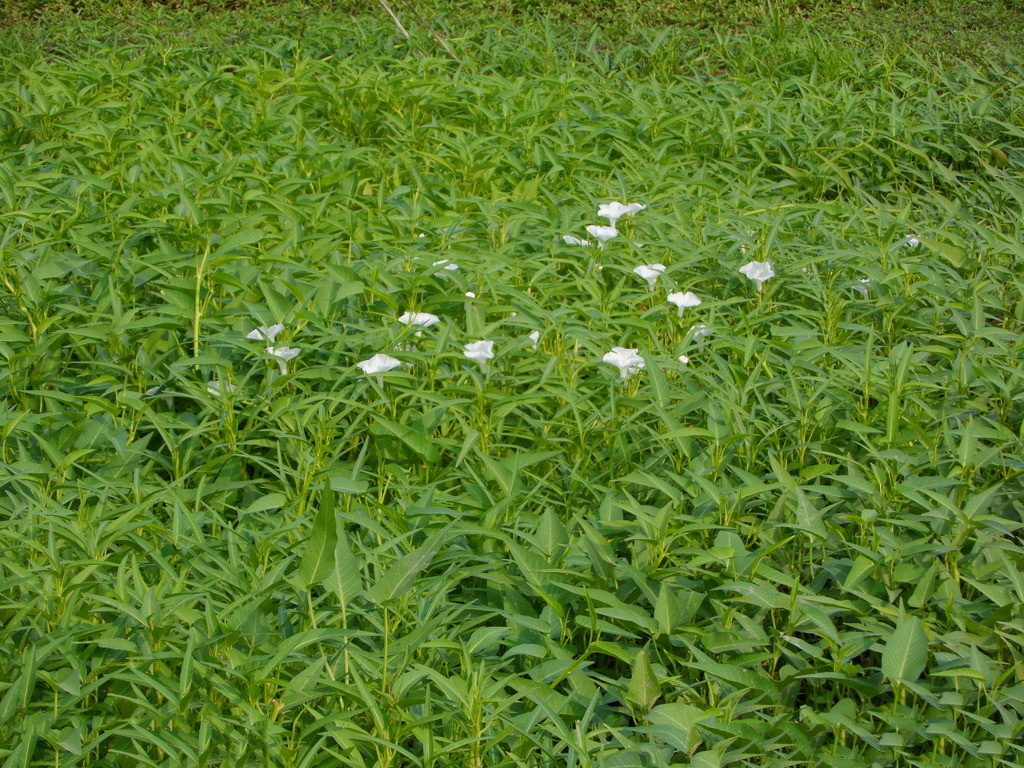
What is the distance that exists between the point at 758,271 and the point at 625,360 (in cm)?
A: 68

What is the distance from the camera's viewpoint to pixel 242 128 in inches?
153

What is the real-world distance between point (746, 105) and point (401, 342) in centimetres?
234

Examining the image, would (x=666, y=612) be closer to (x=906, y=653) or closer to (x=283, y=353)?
(x=906, y=653)

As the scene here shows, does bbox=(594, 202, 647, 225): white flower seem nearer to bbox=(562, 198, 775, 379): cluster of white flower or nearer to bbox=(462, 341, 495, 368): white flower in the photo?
bbox=(562, 198, 775, 379): cluster of white flower

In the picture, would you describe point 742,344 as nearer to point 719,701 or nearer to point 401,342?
point 401,342

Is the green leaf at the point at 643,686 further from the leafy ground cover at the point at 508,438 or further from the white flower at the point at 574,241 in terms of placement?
the white flower at the point at 574,241

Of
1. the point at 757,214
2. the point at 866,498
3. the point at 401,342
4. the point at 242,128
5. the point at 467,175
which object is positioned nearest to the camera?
the point at 866,498

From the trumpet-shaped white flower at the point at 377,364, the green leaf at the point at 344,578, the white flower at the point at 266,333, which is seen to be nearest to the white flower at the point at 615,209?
the trumpet-shaped white flower at the point at 377,364

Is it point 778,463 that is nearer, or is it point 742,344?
point 778,463

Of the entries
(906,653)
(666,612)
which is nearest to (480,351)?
(666,612)

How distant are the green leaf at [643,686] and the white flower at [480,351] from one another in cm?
94

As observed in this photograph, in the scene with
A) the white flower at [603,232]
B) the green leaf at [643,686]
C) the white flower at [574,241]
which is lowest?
the white flower at [574,241]

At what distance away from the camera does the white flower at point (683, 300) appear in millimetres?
2629

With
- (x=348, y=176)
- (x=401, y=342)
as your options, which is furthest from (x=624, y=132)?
(x=401, y=342)
